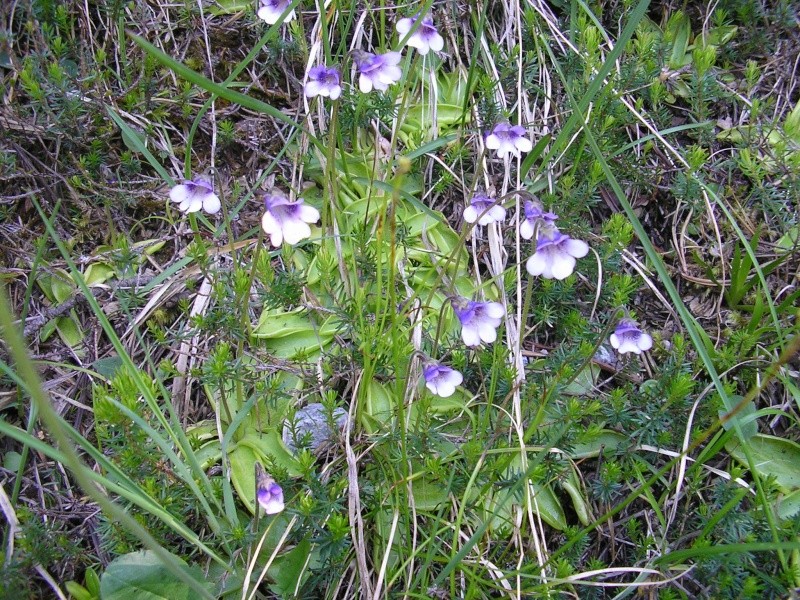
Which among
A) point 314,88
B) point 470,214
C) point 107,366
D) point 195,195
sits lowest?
point 107,366

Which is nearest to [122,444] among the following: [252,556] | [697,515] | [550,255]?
[252,556]

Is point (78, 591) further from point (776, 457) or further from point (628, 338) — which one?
point (776, 457)

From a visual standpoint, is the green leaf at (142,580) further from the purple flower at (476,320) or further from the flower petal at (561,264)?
the flower petal at (561,264)

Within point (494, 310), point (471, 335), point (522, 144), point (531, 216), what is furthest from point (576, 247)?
point (522, 144)

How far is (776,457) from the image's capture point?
2141mm

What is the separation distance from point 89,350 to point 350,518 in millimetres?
1156

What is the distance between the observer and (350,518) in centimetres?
188

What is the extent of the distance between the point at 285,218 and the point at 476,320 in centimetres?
63

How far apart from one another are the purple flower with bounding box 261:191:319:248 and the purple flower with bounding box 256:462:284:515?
634 millimetres

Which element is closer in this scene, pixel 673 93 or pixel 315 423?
pixel 315 423

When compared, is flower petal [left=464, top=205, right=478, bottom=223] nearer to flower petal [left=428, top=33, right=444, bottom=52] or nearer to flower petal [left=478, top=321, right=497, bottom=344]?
flower petal [left=478, top=321, right=497, bottom=344]

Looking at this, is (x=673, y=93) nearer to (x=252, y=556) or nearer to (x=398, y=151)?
(x=398, y=151)

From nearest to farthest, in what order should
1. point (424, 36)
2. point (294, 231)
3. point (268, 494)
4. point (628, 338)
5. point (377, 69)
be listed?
point (268, 494), point (294, 231), point (628, 338), point (377, 69), point (424, 36)

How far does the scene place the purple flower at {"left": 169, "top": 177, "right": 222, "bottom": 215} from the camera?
2.00m
